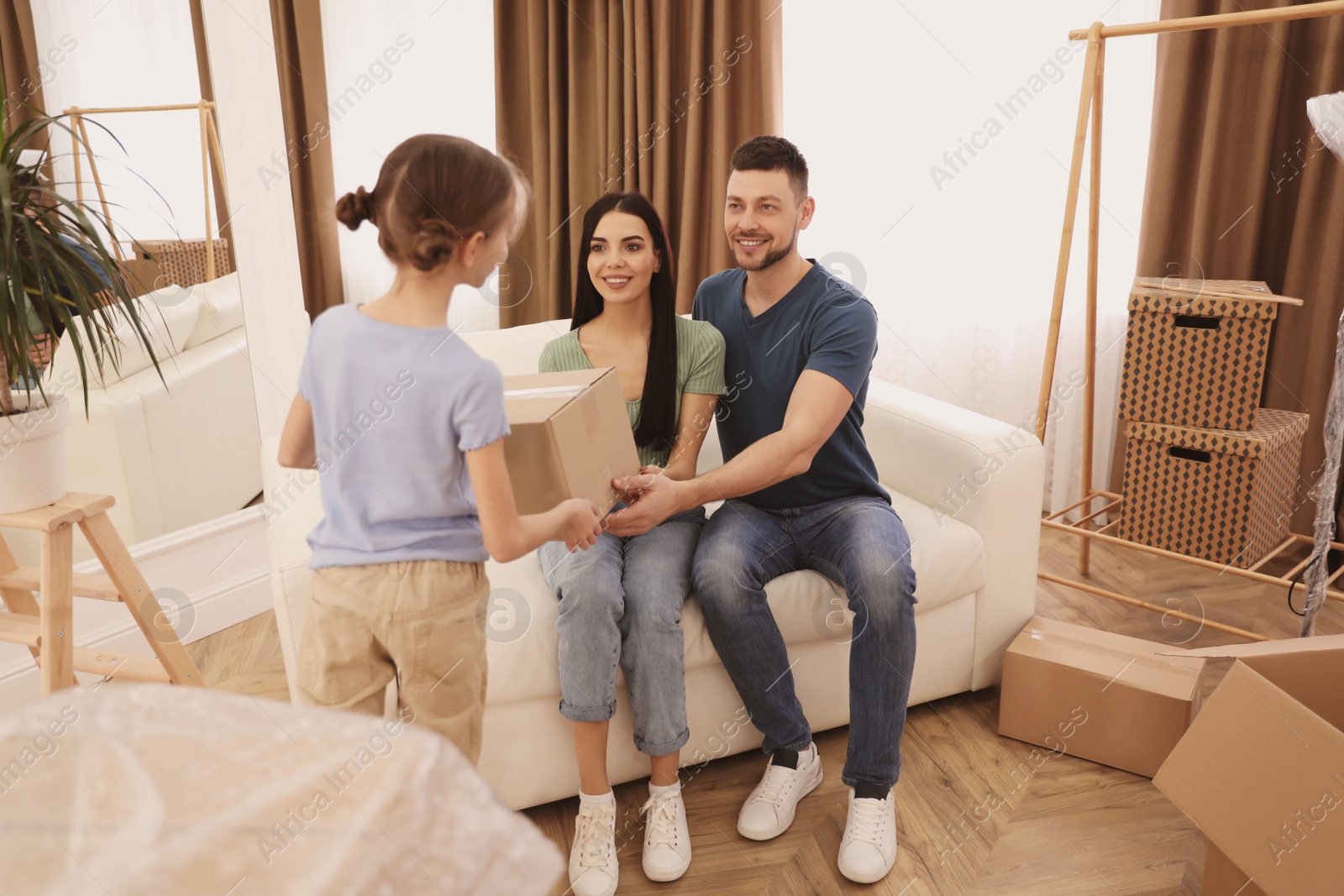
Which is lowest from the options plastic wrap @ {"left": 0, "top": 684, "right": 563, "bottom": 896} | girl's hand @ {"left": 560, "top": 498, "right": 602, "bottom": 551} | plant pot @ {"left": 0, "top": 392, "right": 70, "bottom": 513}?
plastic wrap @ {"left": 0, "top": 684, "right": 563, "bottom": 896}

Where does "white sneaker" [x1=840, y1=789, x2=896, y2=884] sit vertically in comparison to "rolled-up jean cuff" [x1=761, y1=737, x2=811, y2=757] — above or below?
below

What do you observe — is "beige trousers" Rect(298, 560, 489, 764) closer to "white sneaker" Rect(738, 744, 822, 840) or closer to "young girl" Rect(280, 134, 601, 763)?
"young girl" Rect(280, 134, 601, 763)

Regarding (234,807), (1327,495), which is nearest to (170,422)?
(234,807)

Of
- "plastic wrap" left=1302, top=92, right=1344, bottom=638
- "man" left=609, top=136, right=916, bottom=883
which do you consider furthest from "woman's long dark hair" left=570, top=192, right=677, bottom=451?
"plastic wrap" left=1302, top=92, right=1344, bottom=638

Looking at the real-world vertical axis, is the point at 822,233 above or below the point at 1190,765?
above

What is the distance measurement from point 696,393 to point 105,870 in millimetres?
959

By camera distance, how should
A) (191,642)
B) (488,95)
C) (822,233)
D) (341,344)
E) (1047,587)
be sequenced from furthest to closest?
(822,233) → (1047,587) → (488,95) → (191,642) → (341,344)

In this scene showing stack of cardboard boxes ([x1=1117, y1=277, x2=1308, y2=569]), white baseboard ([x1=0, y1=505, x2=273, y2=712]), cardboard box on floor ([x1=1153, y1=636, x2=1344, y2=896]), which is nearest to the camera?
white baseboard ([x1=0, y1=505, x2=273, y2=712])

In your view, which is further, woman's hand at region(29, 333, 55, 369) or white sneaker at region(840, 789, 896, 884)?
white sneaker at region(840, 789, 896, 884)

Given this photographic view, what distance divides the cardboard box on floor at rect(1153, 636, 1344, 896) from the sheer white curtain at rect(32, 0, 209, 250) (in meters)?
1.19

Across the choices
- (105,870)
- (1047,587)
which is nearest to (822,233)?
(1047,587)

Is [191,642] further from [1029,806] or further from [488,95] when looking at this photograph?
[1029,806]

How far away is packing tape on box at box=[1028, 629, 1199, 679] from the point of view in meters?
1.61

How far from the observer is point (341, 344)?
1.56ft
